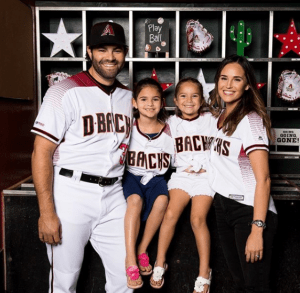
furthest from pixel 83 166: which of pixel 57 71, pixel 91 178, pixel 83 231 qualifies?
pixel 57 71

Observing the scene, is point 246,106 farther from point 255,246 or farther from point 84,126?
point 84,126

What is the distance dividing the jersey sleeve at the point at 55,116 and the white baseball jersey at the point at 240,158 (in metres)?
0.80

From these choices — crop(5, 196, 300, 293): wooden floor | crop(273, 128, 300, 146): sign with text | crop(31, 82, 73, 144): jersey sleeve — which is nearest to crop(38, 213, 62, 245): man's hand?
crop(31, 82, 73, 144): jersey sleeve

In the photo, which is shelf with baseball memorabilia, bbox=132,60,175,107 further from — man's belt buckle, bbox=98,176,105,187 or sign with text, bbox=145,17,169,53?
man's belt buckle, bbox=98,176,105,187

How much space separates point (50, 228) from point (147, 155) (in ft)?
2.50

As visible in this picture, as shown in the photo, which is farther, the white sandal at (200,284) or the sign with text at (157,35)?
the sign with text at (157,35)

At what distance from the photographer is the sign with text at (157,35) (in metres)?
3.21

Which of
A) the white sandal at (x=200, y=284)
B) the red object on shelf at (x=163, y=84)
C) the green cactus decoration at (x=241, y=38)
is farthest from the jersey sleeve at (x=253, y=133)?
the green cactus decoration at (x=241, y=38)

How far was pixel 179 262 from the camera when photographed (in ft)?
7.79

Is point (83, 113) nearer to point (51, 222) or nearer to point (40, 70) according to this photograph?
point (51, 222)

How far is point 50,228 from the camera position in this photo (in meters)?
1.83

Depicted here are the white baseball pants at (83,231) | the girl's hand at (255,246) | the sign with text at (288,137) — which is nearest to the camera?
the girl's hand at (255,246)

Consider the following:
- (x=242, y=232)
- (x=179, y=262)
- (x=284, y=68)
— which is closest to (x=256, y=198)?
(x=242, y=232)

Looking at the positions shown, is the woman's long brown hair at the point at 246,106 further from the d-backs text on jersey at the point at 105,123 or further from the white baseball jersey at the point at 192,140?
the d-backs text on jersey at the point at 105,123
